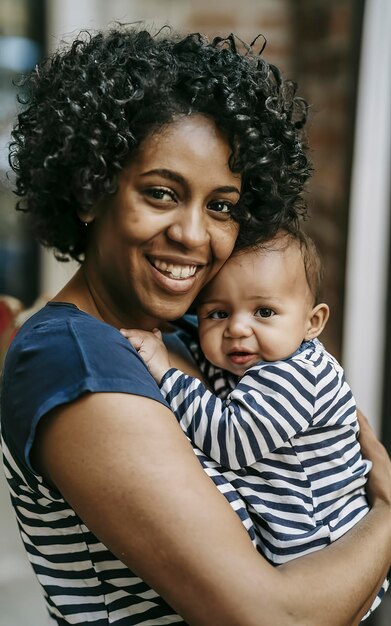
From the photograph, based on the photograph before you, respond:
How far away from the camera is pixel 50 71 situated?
178 centimetres

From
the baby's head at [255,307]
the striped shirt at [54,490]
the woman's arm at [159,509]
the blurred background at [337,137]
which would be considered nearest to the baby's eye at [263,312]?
the baby's head at [255,307]

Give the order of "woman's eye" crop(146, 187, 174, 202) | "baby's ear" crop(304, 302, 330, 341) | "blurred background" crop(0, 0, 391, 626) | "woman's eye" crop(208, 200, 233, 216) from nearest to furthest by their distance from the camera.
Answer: "woman's eye" crop(146, 187, 174, 202) → "woman's eye" crop(208, 200, 233, 216) → "baby's ear" crop(304, 302, 330, 341) → "blurred background" crop(0, 0, 391, 626)

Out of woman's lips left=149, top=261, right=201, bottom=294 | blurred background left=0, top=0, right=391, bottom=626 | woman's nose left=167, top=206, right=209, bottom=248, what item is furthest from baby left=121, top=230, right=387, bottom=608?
blurred background left=0, top=0, right=391, bottom=626

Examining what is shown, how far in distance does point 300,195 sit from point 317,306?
10.5 inches

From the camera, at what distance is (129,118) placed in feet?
5.40

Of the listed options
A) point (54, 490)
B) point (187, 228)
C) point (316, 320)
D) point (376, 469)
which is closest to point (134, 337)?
point (187, 228)

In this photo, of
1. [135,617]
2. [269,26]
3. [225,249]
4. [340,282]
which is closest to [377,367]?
[340,282]

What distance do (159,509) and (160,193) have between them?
60 cm

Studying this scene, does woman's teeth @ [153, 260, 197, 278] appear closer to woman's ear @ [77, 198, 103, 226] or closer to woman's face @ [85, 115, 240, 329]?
woman's face @ [85, 115, 240, 329]

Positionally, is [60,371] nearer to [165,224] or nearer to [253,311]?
[165,224]

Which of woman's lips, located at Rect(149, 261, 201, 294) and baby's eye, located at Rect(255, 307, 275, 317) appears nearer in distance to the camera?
woman's lips, located at Rect(149, 261, 201, 294)

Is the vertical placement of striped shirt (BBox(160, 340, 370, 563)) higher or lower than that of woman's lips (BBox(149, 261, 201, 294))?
lower

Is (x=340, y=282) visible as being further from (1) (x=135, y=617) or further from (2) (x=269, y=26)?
(1) (x=135, y=617)

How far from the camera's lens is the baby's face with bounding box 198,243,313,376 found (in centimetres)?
186
